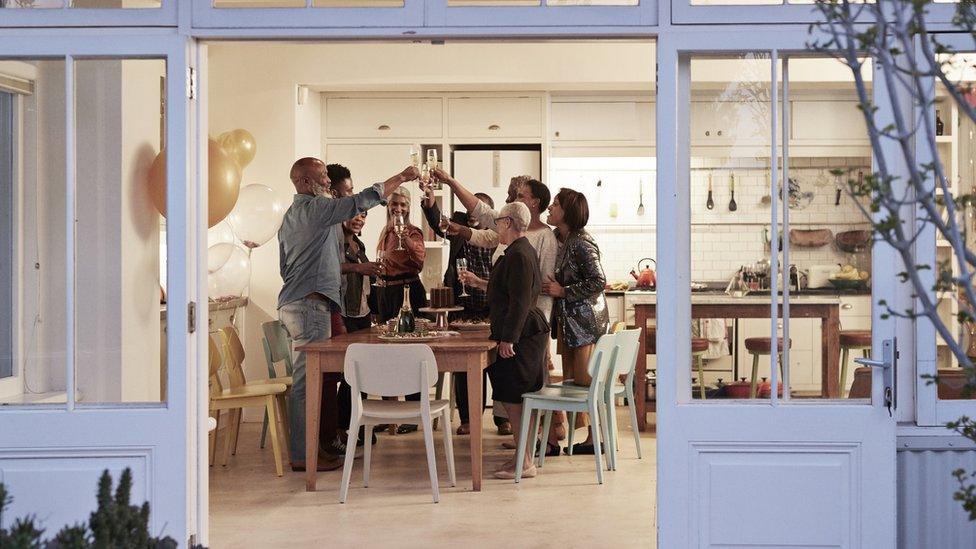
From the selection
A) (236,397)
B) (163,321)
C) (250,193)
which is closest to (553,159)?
(250,193)

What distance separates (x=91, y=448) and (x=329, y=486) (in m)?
2.60

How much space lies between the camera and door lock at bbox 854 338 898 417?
3.55 metres

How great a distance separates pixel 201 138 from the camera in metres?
3.73

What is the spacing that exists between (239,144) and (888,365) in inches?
204

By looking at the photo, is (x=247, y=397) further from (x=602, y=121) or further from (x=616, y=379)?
(x=602, y=121)

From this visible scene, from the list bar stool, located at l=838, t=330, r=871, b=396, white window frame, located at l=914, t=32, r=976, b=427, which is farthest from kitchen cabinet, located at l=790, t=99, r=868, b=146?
bar stool, located at l=838, t=330, r=871, b=396

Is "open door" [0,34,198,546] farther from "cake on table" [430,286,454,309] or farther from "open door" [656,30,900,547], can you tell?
"cake on table" [430,286,454,309]

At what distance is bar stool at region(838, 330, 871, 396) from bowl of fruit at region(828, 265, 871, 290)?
15 centimetres

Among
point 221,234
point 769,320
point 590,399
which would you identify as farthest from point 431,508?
point 221,234

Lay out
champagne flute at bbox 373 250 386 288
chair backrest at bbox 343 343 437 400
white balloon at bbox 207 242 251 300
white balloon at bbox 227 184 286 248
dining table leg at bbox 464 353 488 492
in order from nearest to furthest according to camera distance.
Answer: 1. chair backrest at bbox 343 343 437 400
2. dining table leg at bbox 464 353 488 492
3. champagne flute at bbox 373 250 386 288
4. white balloon at bbox 207 242 251 300
5. white balloon at bbox 227 184 286 248

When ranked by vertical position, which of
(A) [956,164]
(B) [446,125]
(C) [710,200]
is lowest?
(C) [710,200]

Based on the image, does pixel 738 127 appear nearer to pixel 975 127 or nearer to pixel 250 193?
pixel 975 127

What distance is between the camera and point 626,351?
6465 mm

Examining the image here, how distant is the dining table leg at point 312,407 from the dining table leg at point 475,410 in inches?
27.6
